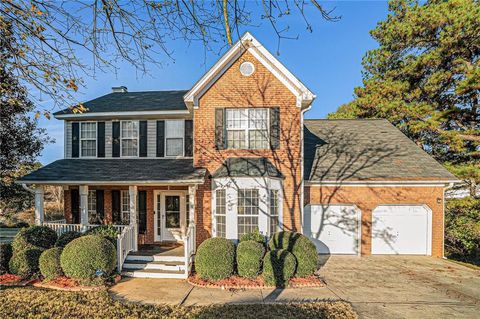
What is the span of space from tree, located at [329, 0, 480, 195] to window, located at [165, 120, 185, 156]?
1360cm

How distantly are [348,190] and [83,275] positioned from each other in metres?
10.3

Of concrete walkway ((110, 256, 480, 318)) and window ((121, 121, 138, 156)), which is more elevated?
window ((121, 121, 138, 156))

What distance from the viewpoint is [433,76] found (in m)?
16.3

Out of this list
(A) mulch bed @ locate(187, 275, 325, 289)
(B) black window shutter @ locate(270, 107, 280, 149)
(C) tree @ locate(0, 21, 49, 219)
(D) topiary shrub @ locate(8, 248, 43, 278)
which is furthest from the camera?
(C) tree @ locate(0, 21, 49, 219)

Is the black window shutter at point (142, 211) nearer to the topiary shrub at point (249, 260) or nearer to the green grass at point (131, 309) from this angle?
the green grass at point (131, 309)

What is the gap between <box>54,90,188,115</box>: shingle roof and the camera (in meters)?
Result: 12.8

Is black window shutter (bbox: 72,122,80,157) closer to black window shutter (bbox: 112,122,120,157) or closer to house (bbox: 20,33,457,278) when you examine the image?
house (bbox: 20,33,457,278)

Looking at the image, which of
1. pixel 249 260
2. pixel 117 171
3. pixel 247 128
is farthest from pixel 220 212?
pixel 117 171

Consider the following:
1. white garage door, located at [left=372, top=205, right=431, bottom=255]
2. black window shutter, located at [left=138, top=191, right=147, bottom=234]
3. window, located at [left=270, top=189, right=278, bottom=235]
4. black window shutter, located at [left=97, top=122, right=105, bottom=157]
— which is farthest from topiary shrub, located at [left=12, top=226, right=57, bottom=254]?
white garage door, located at [left=372, top=205, right=431, bottom=255]

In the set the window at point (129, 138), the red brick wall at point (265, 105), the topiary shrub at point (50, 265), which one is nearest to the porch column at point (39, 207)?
the topiary shrub at point (50, 265)

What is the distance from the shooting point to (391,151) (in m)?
13.3

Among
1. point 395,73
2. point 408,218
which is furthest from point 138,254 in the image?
point 395,73

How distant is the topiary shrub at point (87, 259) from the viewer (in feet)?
26.1

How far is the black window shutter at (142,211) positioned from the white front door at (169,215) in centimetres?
48
